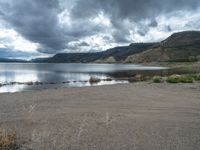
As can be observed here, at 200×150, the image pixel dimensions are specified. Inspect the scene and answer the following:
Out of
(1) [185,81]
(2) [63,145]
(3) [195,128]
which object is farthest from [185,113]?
(1) [185,81]

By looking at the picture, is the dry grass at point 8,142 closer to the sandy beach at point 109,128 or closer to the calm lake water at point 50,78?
the sandy beach at point 109,128

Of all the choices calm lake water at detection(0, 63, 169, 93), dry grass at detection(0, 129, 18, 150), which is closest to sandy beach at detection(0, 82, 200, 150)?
dry grass at detection(0, 129, 18, 150)

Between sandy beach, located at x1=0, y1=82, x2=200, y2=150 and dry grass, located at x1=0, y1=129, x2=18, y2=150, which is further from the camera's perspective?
sandy beach, located at x1=0, y1=82, x2=200, y2=150

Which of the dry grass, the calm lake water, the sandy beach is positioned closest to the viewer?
the dry grass

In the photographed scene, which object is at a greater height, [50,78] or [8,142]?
[50,78]

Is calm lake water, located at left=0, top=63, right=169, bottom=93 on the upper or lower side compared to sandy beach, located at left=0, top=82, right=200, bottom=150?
upper

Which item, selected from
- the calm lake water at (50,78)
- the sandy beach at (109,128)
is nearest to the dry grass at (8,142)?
the sandy beach at (109,128)

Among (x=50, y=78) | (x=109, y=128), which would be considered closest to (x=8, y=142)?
(x=109, y=128)

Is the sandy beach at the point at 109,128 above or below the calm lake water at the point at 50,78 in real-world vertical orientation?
below

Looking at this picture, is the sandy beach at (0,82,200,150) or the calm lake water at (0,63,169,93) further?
the calm lake water at (0,63,169,93)

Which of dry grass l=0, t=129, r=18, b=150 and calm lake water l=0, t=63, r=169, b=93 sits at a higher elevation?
calm lake water l=0, t=63, r=169, b=93

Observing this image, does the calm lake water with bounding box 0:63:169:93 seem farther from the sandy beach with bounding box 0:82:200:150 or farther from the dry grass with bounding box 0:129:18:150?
the dry grass with bounding box 0:129:18:150

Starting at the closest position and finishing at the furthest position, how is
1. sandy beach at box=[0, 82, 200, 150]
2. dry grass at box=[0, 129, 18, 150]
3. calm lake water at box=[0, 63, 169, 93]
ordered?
dry grass at box=[0, 129, 18, 150] → sandy beach at box=[0, 82, 200, 150] → calm lake water at box=[0, 63, 169, 93]

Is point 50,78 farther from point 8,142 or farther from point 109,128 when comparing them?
point 8,142
